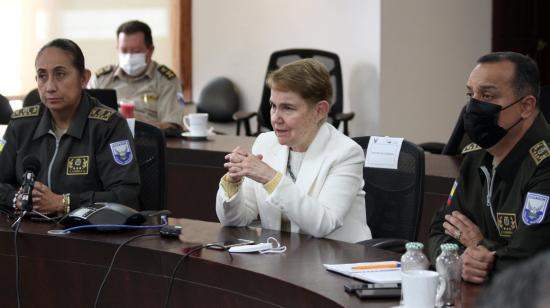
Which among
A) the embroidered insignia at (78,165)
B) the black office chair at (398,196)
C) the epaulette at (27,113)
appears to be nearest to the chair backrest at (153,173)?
the embroidered insignia at (78,165)

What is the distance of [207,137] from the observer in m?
4.94

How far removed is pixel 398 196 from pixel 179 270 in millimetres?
851

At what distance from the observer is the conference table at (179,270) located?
2055mm

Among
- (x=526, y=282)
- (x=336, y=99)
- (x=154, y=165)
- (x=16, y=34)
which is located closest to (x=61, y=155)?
(x=154, y=165)

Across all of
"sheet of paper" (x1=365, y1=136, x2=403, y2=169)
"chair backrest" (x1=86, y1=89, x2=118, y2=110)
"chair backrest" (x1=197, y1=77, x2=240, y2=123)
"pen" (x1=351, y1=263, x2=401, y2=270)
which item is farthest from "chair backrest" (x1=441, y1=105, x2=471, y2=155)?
"chair backrest" (x1=197, y1=77, x2=240, y2=123)

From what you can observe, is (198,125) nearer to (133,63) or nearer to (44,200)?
(133,63)

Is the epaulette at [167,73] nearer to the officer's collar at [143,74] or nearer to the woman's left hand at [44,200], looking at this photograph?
the officer's collar at [143,74]

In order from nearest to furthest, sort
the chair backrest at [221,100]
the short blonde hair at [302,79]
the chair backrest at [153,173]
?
the short blonde hair at [302,79]
the chair backrest at [153,173]
the chair backrest at [221,100]

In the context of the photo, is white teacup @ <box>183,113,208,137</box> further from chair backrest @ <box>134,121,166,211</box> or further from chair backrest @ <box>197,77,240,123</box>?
chair backrest @ <box>197,77,240,123</box>

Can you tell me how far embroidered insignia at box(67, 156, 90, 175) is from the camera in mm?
3092

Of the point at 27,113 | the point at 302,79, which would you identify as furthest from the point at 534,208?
the point at 27,113

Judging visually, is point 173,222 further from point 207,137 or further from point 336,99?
point 336,99

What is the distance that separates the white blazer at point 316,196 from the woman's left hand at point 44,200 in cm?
57

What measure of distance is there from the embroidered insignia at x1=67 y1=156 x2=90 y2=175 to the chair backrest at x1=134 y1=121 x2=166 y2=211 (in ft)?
0.85
